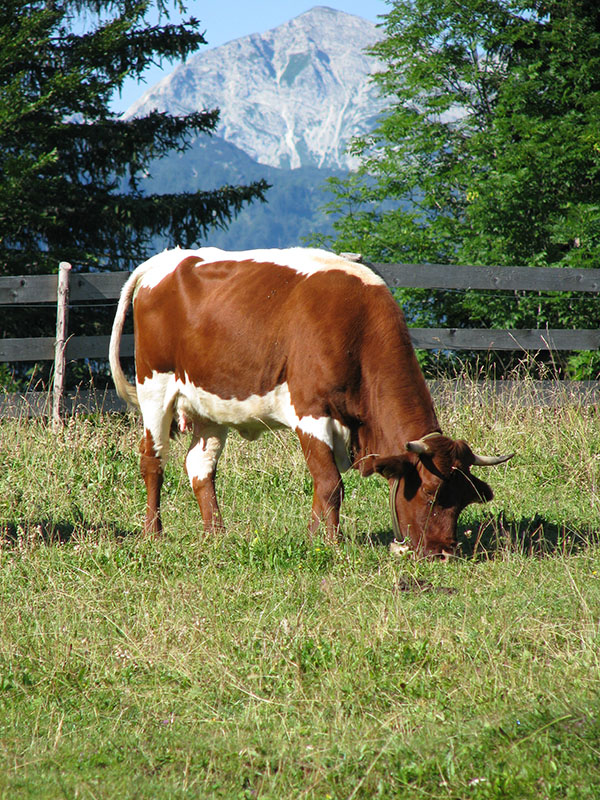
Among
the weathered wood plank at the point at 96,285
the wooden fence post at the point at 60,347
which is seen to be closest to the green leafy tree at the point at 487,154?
the weathered wood plank at the point at 96,285

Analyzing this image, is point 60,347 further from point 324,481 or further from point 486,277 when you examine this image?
point 486,277

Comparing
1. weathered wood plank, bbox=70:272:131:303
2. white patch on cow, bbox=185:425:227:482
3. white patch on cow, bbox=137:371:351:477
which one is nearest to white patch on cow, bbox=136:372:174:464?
white patch on cow, bbox=137:371:351:477

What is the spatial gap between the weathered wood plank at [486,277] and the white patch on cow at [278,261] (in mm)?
3256

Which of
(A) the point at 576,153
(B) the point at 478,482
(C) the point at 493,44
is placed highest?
(C) the point at 493,44

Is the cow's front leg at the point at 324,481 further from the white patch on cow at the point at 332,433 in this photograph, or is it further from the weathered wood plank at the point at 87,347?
the weathered wood plank at the point at 87,347

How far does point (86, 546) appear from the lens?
4.79 metres

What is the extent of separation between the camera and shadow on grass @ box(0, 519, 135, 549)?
5107 millimetres

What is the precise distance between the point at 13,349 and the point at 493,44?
36.7ft

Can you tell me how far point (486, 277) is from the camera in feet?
31.4

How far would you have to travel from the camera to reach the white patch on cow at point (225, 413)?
198 inches

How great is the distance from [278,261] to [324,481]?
155 centimetres

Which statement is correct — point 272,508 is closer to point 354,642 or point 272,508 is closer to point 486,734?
point 354,642

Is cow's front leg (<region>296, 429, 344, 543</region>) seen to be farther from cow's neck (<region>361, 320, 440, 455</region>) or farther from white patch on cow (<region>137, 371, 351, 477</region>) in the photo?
cow's neck (<region>361, 320, 440, 455</region>)

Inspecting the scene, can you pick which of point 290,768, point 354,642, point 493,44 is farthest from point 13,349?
point 493,44
